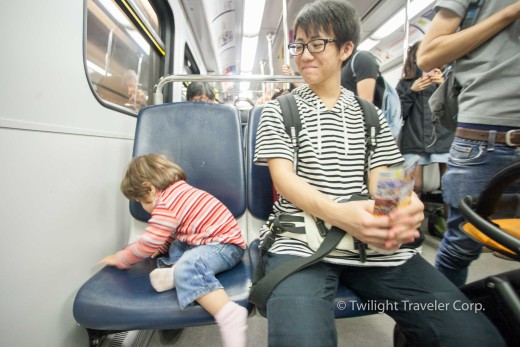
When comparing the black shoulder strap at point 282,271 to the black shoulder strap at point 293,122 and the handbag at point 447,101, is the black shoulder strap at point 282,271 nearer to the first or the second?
the black shoulder strap at point 293,122

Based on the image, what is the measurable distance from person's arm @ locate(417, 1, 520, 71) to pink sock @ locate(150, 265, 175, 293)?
4.14 feet

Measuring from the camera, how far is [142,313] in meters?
0.66

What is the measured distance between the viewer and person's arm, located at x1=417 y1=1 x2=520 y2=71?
0.79 metres

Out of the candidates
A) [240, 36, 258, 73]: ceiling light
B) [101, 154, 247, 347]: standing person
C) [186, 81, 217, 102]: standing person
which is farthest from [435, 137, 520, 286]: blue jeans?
[240, 36, 258, 73]: ceiling light

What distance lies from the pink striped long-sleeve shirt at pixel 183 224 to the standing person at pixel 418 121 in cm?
161

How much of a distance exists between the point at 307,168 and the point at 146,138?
81cm

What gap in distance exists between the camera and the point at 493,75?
32.7 inches

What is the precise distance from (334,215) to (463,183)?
2.06 ft

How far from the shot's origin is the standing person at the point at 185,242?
0.69 metres

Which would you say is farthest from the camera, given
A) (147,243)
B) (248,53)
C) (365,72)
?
(248,53)

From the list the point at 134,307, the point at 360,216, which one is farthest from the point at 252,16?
the point at 134,307

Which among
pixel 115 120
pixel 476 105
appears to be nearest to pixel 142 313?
pixel 115 120

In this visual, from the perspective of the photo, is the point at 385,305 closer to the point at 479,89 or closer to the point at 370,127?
the point at 370,127

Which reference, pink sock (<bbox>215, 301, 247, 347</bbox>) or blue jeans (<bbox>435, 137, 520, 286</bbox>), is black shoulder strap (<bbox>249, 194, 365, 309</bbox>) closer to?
pink sock (<bbox>215, 301, 247, 347</bbox>)
